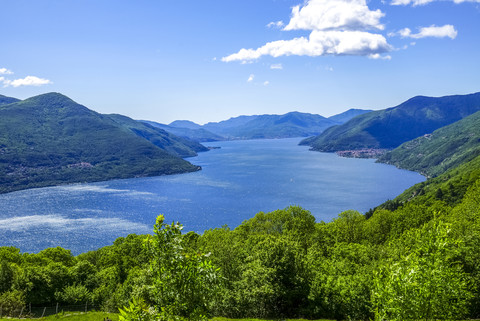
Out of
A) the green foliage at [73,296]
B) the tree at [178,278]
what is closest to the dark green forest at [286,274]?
the tree at [178,278]

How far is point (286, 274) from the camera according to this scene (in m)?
38.5

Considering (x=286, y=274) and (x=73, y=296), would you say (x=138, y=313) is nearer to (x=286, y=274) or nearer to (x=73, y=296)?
(x=286, y=274)

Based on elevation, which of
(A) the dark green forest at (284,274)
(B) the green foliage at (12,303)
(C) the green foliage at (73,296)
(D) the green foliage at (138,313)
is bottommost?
(C) the green foliage at (73,296)

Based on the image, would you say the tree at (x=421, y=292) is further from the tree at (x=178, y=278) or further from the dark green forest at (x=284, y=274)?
the tree at (x=178, y=278)

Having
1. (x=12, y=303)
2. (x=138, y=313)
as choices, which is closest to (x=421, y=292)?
(x=138, y=313)

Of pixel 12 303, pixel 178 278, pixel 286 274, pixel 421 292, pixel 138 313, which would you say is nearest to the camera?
pixel 138 313

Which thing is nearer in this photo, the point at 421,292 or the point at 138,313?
the point at 138,313

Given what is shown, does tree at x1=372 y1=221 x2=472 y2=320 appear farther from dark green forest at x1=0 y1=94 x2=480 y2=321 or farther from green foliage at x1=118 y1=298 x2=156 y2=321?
green foliage at x1=118 y1=298 x2=156 y2=321

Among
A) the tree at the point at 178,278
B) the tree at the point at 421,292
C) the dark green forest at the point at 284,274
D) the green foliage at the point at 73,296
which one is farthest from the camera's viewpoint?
the green foliage at the point at 73,296

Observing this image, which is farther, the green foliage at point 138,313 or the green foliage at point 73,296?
the green foliage at point 73,296

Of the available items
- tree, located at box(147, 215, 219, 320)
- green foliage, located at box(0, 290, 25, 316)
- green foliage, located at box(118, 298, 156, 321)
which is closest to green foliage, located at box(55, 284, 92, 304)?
green foliage, located at box(0, 290, 25, 316)

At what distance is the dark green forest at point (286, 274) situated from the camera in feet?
44.1

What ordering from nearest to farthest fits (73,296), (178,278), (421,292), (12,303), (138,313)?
(138,313), (178,278), (421,292), (12,303), (73,296)

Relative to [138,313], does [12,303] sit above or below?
below
